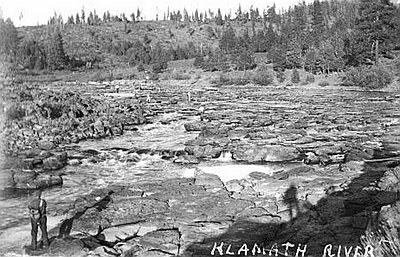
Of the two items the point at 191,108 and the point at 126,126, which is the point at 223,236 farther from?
the point at 191,108

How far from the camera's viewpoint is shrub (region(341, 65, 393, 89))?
5678 cm

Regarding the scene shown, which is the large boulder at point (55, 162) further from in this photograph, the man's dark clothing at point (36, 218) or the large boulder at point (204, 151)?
the man's dark clothing at point (36, 218)

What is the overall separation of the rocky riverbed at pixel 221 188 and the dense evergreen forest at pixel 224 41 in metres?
13.1

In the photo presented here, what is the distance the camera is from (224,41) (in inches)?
4139

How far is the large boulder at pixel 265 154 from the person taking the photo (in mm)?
20688

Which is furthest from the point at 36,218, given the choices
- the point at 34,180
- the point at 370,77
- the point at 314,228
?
the point at 370,77

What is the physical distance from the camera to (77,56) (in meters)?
124

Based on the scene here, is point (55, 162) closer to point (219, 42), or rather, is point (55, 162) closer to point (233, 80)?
point (233, 80)

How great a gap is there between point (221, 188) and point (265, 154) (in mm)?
5837

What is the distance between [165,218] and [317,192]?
16.0ft

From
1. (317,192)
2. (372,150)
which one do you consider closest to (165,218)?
(317,192)

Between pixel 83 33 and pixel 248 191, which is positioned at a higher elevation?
pixel 83 33

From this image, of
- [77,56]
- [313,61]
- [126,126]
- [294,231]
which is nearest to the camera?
[294,231]

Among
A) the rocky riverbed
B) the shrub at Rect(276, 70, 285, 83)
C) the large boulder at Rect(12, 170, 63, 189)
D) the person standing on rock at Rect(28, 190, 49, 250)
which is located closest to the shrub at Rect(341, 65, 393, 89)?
the shrub at Rect(276, 70, 285, 83)
